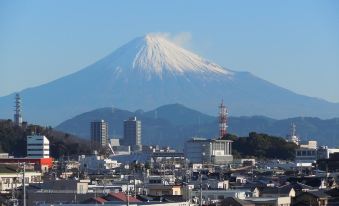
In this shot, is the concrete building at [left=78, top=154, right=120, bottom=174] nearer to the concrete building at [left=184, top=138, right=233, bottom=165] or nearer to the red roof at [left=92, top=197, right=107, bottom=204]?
the concrete building at [left=184, top=138, right=233, bottom=165]

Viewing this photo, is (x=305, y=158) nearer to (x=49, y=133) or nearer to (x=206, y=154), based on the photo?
(x=206, y=154)

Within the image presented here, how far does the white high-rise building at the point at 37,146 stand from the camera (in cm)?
7681

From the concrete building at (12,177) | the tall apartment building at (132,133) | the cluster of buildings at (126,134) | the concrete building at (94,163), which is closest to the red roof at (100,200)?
the concrete building at (12,177)

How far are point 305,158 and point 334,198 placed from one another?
47.0 meters

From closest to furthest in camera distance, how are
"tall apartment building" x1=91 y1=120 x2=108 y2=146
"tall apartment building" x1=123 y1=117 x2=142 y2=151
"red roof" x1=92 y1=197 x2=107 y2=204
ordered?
1. "red roof" x1=92 y1=197 x2=107 y2=204
2. "tall apartment building" x1=91 y1=120 x2=108 y2=146
3. "tall apartment building" x1=123 y1=117 x2=142 y2=151

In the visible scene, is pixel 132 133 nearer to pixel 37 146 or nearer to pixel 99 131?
pixel 99 131

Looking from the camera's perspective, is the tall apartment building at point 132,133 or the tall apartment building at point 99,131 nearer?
the tall apartment building at point 99,131

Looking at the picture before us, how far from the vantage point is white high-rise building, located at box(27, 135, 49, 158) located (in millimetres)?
76812

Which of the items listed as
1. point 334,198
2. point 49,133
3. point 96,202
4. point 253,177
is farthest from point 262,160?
point 96,202

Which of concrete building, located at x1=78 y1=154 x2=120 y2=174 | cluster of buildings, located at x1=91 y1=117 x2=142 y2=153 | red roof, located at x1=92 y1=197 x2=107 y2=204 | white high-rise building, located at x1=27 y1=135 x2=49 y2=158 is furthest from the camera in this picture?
cluster of buildings, located at x1=91 y1=117 x2=142 y2=153

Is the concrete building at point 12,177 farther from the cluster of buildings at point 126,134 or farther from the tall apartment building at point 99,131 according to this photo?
the tall apartment building at point 99,131

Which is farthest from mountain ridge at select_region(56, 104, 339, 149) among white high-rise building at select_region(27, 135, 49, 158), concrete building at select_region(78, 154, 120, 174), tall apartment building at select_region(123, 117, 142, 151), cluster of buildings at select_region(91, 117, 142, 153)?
white high-rise building at select_region(27, 135, 49, 158)

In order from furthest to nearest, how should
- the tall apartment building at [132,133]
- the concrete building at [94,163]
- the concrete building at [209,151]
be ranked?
1. the tall apartment building at [132,133]
2. the concrete building at [209,151]
3. the concrete building at [94,163]

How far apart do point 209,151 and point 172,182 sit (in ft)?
143
